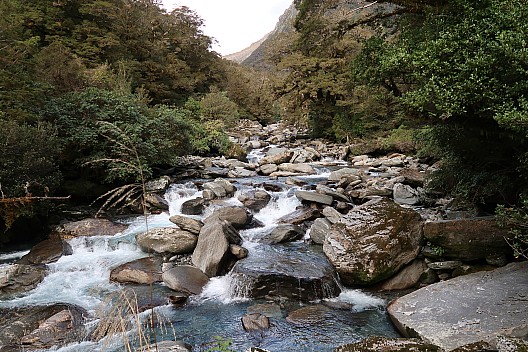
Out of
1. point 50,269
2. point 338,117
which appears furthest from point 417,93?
point 338,117

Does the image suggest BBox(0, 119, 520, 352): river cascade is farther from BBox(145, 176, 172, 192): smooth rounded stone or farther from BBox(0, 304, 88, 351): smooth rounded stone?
BBox(145, 176, 172, 192): smooth rounded stone

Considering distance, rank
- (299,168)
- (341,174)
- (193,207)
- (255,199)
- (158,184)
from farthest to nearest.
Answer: (299,168) → (341,174) → (158,184) → (255,199) → (193,207)

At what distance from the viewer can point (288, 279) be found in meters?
6.33

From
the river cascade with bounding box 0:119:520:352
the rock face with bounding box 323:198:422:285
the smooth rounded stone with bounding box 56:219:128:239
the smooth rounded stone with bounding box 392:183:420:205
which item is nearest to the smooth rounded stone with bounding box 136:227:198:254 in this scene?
the river cascade with bounding box 0:119:520:352

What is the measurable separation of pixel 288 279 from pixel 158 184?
22.6 feet

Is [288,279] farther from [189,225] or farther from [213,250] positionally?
[189,225]

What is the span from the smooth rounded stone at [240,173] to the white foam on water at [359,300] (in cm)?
850

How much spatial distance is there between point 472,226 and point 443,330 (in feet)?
8.04

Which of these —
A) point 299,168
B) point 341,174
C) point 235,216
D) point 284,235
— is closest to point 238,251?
point 284,235

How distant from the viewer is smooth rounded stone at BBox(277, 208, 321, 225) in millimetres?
9438

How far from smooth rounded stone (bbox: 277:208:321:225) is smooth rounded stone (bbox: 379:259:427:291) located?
334cm

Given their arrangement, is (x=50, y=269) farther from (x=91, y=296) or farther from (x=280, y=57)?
(x=280, y=57)

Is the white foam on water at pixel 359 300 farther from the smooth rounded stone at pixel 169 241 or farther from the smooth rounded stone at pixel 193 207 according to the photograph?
the smooth rounded stone at pixel 193 207

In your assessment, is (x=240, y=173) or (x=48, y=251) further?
(x=240, y=173)
